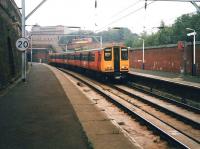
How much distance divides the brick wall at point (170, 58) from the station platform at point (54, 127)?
21.8 m

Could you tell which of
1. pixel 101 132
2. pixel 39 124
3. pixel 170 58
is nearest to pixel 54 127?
pixel 39 124

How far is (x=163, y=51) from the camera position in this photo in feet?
132

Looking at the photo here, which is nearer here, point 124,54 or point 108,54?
point 108,54

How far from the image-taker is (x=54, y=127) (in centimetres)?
980

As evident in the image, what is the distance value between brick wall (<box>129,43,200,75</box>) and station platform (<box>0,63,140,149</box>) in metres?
21.8

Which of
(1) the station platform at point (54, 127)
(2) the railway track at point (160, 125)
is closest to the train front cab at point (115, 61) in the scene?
(2) the railway track at point (160, 125)

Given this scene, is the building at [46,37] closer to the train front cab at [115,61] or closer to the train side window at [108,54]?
the train front cab at [115,61]

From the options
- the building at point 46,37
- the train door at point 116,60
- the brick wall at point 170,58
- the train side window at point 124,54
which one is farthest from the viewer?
the building at point 46,37

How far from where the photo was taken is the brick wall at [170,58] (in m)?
35.2

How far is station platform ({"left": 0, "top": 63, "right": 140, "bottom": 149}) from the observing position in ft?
26.5

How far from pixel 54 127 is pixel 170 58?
1202 inches

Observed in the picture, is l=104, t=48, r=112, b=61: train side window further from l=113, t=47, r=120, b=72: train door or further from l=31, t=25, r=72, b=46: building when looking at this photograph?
l=31, t=25, r=72, b=46: building

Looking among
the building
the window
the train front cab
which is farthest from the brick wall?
the building

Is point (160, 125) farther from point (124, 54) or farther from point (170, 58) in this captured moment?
point (170, 58)
